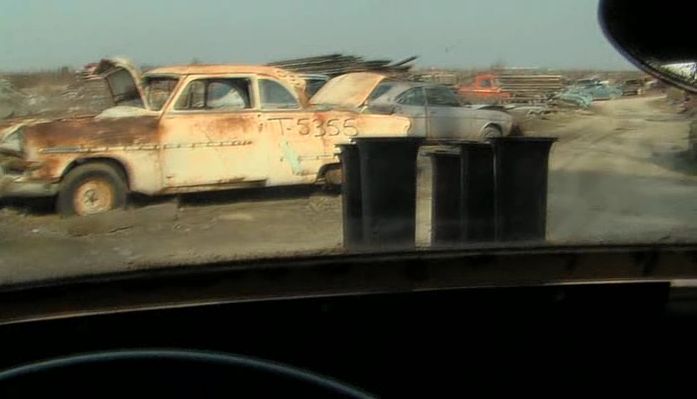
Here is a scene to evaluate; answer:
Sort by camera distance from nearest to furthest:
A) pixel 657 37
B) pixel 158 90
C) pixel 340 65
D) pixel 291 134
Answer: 1. pixel 657 37
2. pixel 340 65
3. pixel 158 90
4. pixel 291 134

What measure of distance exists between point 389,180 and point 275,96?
23.7 inches

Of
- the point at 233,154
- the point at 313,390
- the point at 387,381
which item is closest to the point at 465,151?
the point at 233,154

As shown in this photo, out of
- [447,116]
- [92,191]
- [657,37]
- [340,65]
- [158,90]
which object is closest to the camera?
[657,37]

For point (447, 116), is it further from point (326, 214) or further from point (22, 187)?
point (22, 187)

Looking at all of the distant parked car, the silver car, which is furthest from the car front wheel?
the distant parked car

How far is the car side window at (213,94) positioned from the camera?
13.4ft

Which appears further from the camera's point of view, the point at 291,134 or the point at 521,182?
the point at 291,134

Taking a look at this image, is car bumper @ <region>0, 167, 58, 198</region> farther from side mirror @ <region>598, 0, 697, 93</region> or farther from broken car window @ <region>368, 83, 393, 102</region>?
side mirror @ <region>598, 0, 697, 93</region>

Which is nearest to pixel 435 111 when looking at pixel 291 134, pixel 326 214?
pixel 326 214

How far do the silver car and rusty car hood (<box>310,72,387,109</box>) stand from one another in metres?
0.03

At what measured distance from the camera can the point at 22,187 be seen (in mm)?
4312

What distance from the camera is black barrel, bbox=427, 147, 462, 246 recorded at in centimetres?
394

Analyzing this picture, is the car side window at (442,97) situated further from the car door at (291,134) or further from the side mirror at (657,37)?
the side mirror at (657,37)

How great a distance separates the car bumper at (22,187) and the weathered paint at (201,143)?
4 centimetres
